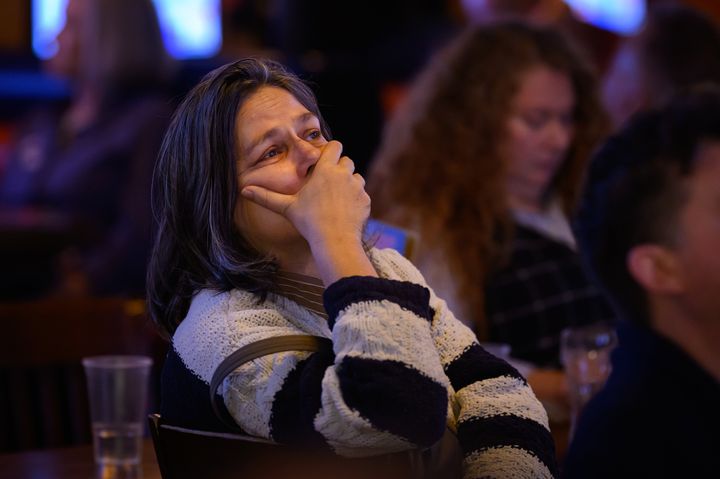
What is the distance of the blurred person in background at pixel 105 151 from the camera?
330 cm

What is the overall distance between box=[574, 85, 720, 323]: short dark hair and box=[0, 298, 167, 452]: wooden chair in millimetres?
1025

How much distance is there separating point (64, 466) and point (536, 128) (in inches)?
56.4

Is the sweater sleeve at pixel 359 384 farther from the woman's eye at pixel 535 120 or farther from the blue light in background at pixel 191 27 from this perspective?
the blue light in background at pixel 191 27

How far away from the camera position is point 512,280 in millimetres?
2451

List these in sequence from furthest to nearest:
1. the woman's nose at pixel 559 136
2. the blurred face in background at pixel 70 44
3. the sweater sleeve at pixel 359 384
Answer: the blurred face in background at pixel 70 44 → the woman's nose at pixel 559 136 → the sweater sleeve at pixel 359 384

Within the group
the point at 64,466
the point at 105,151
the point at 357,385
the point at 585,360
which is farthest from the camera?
the point at 105,151

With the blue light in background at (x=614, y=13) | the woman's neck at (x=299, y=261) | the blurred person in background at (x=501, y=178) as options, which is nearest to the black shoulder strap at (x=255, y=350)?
the woman's neck at (x=299, y=261)

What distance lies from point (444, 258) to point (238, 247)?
115 centimetres

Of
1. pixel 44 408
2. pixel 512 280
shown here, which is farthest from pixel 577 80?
pixel 44 408

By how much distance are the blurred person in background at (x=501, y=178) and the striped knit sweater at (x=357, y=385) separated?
1.05 m

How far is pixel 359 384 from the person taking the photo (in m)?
1.06

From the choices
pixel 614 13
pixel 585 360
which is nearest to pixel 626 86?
pixel 585 360

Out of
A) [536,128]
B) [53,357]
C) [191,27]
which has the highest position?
[536,128]

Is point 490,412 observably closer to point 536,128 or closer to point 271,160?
point 271,160
